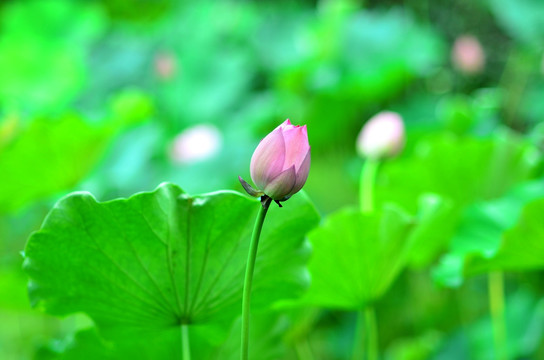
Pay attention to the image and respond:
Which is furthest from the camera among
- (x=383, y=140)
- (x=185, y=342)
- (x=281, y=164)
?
(x=383, y=140)

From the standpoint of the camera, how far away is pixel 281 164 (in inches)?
13.2

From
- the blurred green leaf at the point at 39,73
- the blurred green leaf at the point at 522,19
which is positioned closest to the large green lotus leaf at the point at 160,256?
the blurred green leaf at the point at 39,73

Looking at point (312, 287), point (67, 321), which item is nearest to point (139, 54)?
point (67, 321)

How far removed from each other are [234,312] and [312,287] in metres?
0.10

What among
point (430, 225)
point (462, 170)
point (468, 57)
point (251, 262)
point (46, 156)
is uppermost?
point (468, 57)

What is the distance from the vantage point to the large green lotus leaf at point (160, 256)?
390 millimetres

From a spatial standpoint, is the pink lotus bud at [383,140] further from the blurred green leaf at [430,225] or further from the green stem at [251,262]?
the green stem at [251,262]

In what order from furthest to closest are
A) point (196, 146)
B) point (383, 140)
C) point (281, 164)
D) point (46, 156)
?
point (196, 146)
point (46, 156)
point (383, 140)
point (281, 164)

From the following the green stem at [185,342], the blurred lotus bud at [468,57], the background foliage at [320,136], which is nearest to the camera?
the green stem at [185,342]

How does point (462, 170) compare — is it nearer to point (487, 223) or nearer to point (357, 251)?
point (487, 223)

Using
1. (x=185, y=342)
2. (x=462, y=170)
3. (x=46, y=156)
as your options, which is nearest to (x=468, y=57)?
(x=462, y=170)

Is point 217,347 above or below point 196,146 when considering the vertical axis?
below

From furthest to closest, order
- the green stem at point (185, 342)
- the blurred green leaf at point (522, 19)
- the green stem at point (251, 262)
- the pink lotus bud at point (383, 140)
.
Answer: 1. the blurred green leaf at point (522, 19)
2. the pink lotus bud at point (383, 140)
3. the green stem at point (185, 342)
4. the green stem at point (251, 262)

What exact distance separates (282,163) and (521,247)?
25 centimetres
